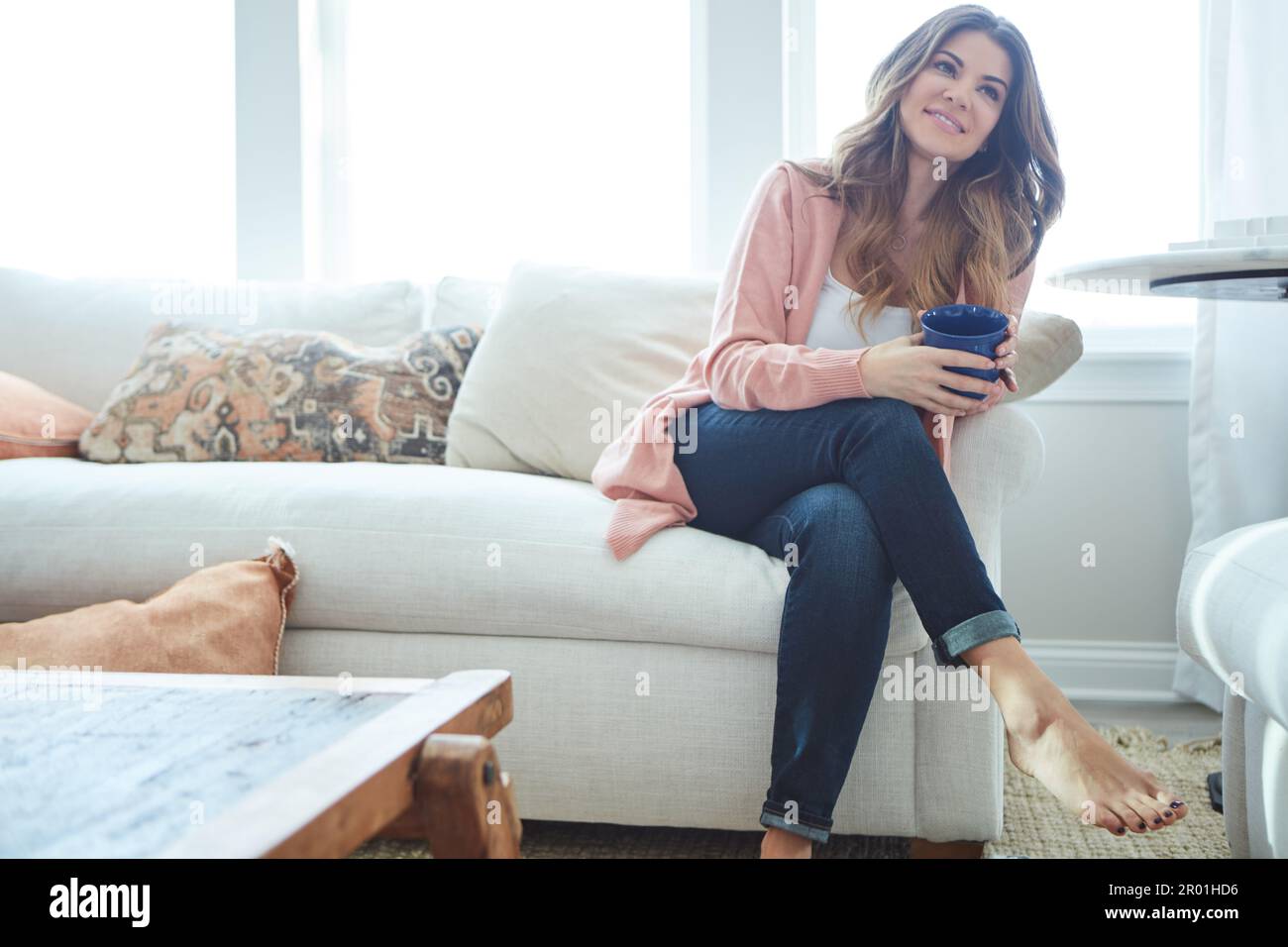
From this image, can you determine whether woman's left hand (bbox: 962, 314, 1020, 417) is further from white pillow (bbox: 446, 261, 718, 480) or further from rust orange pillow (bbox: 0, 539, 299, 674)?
rust orange pillow (bbox: 0, 539, 299, 674)

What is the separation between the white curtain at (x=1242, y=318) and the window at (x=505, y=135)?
1.22m

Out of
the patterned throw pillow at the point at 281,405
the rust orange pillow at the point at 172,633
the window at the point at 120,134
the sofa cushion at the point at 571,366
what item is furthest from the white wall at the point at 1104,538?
the window at the point at 120,134

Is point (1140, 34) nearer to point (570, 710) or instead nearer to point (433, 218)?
point (433, 218)

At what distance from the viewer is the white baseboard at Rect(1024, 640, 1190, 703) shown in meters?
2.33

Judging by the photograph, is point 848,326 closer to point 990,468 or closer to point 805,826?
point 990,468

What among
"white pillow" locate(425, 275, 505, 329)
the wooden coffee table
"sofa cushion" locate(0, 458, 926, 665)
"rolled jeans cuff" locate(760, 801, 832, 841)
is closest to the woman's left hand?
"sofa cushion" locate(0, 458, 926, 665)

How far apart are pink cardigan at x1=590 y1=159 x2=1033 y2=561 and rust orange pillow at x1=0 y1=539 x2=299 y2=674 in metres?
0.49

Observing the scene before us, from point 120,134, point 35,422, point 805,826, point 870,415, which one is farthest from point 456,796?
point 120,134

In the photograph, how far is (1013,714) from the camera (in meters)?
1.15

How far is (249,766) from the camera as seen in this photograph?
0.69m

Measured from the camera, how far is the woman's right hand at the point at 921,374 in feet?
4.13

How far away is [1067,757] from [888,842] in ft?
1.66
